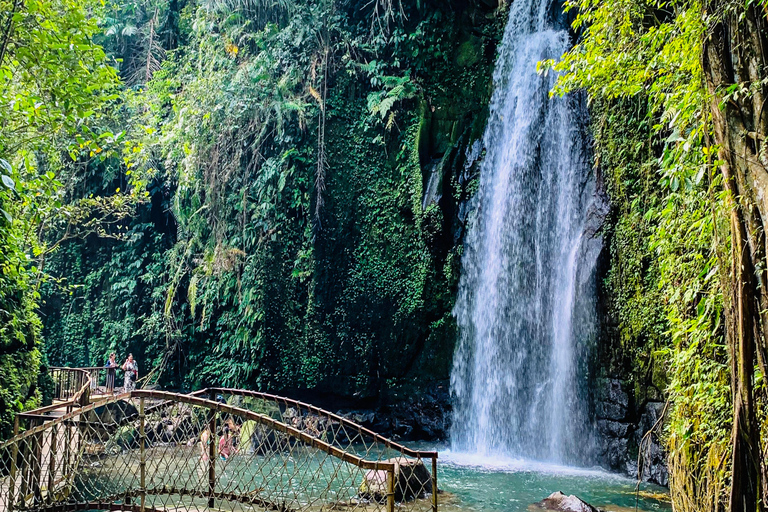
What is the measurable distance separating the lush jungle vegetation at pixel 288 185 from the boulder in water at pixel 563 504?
1.65m

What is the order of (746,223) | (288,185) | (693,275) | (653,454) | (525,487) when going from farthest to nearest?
(288,185) → (653,454) → (525,487) → (693,275) → (746,223)

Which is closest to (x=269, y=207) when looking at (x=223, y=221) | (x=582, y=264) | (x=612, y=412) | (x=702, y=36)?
(x=223, y=221)

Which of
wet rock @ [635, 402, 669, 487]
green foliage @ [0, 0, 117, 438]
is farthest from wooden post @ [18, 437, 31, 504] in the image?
wet rock @ [635, 402, 669, 487]

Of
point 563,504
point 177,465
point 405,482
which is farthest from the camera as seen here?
point 405,482

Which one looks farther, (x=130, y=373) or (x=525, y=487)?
(x=130, y=373)

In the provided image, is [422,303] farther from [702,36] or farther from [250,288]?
[702,36]

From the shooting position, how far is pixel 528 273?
37.9 feet

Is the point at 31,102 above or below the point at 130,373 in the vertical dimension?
above

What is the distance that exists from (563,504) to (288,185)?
9.38m

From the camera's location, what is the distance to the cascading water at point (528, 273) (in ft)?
34.3

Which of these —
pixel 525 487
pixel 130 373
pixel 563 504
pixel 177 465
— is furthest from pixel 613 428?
pixel 130 373

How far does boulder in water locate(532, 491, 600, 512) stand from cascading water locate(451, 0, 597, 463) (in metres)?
2.88

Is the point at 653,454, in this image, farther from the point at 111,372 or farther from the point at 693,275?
the point at 111,372

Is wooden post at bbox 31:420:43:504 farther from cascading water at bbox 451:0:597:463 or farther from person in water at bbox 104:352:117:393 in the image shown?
cascading water at bbox 451:0:597:463
